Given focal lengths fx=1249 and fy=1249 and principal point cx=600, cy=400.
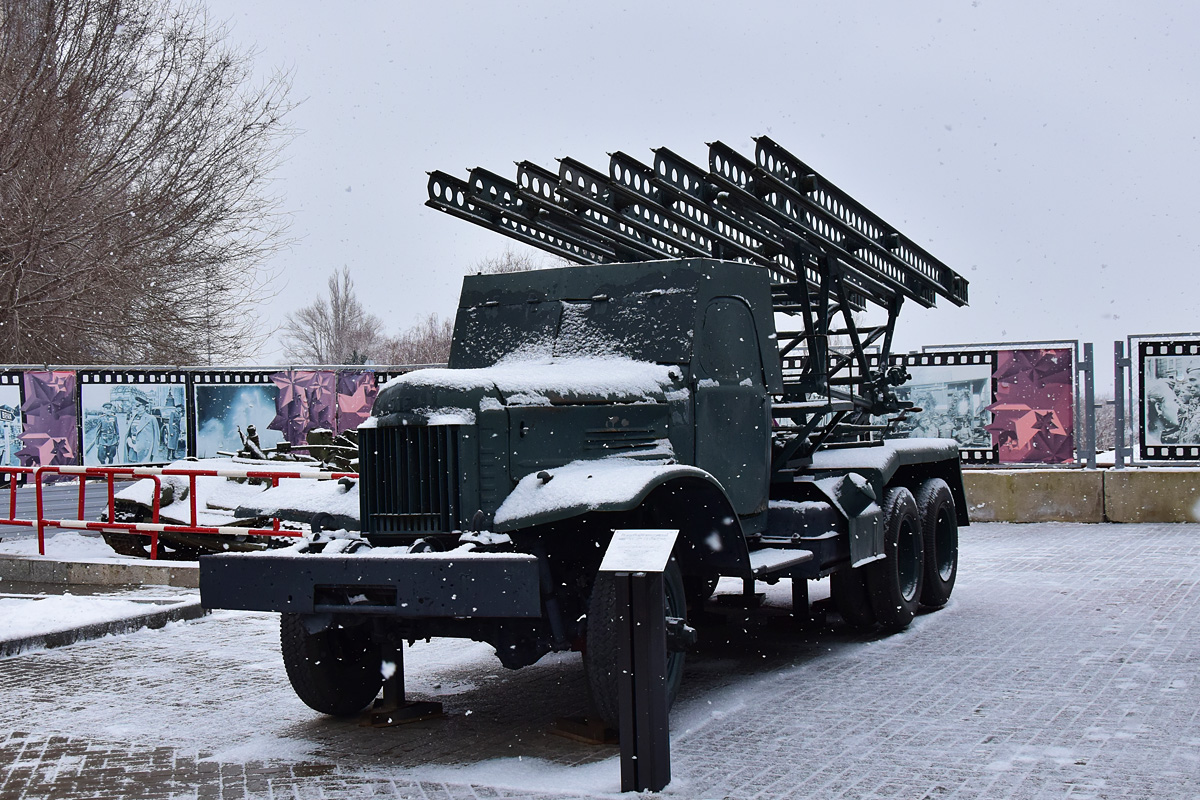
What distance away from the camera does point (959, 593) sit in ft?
34.1

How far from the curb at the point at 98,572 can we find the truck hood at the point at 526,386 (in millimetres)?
5035

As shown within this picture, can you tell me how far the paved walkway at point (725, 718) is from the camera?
205 inches

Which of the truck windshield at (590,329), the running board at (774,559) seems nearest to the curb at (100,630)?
the truck windshield at (590,329)

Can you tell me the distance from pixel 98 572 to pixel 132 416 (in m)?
4.86

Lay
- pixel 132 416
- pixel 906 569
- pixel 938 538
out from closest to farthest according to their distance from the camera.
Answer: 1. pixel 906 569
2. pixel 938 538
3. pixel 132 416

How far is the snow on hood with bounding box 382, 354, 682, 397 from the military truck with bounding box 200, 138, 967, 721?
0.02m

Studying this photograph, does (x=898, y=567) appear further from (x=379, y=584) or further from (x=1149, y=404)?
(x=1149, y=404)

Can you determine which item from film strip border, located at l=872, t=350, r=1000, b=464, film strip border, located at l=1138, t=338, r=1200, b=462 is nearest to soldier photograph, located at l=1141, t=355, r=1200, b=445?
film strip border, located at l=1138, t=338, r=1200, b=462

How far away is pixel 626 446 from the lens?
6.67 meters

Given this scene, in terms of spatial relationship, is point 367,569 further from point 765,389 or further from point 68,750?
point 765,389

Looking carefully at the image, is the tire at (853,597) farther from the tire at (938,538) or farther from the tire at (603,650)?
the tire at (603,650)

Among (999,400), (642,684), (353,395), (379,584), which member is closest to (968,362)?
(999,400)

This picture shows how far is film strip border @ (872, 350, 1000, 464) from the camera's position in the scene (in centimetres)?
1697

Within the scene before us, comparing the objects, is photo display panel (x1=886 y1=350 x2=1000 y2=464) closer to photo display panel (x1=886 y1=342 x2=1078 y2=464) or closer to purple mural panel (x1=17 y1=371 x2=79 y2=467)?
photo display panel (x1=886 y1=342 x2=1078 y2=464)
